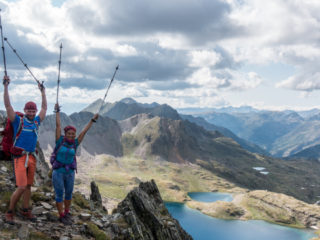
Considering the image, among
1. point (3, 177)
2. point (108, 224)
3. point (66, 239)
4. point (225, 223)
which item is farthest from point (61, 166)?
point (225, 223)

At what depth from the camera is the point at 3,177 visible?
1898cm

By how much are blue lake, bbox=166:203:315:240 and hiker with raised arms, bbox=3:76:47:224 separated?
153023mm

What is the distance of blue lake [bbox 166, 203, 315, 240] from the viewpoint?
158 meters

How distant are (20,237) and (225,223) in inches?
7612

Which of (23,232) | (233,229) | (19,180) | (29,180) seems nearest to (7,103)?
(19,180)

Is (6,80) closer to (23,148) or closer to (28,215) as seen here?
(23,148)

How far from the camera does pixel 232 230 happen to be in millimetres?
A: 168500

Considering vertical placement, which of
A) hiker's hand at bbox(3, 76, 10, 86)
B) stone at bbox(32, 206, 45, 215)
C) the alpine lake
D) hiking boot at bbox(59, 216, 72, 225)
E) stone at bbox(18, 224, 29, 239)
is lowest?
the alpine lake

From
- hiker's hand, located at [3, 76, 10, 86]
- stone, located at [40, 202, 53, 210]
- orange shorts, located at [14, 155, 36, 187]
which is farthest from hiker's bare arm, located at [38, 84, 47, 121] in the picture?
stone, located at [40, 202, 53, 210]

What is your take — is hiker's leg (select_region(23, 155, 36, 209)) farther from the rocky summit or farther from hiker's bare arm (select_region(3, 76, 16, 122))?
hiker's bare arm (select_region(3, 76, 16, 122))

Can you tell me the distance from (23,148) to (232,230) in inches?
7099

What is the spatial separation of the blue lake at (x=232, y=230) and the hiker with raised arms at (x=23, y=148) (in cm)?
15302

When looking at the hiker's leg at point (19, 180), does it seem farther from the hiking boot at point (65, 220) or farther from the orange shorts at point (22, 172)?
the hiking boot at point (65, 220)

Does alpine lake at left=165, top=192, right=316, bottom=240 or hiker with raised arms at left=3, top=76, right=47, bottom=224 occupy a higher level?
hiker with raised arms at left=3, top=76, right=47, bottom=224
